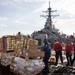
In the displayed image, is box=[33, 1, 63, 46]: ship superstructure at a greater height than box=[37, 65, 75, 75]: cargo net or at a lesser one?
greater

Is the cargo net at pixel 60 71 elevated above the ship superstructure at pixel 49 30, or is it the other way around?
the ship superstructure at pixel 49 30

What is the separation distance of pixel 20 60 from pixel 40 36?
2008 centimetres

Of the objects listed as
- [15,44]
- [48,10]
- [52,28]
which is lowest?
[15,44]

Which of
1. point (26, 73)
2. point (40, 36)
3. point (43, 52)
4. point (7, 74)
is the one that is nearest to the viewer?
point (26, 73)

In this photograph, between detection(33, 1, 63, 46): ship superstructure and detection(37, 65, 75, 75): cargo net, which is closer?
detection(37, 65, 75, 75): cargo net

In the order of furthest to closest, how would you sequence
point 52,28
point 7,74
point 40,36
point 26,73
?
point 52,28 → point 40,36 → point 7,74 → point 26,73

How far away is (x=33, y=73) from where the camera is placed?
944 cm

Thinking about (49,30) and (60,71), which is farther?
(49,30)

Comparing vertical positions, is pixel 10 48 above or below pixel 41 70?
above

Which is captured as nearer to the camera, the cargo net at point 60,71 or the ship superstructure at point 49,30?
the cargo net at point 60,71

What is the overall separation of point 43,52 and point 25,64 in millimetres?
1572

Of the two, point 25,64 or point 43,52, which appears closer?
point 25,64

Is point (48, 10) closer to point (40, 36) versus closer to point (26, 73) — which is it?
point (40, 36)

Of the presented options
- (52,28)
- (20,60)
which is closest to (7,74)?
(20,60)
